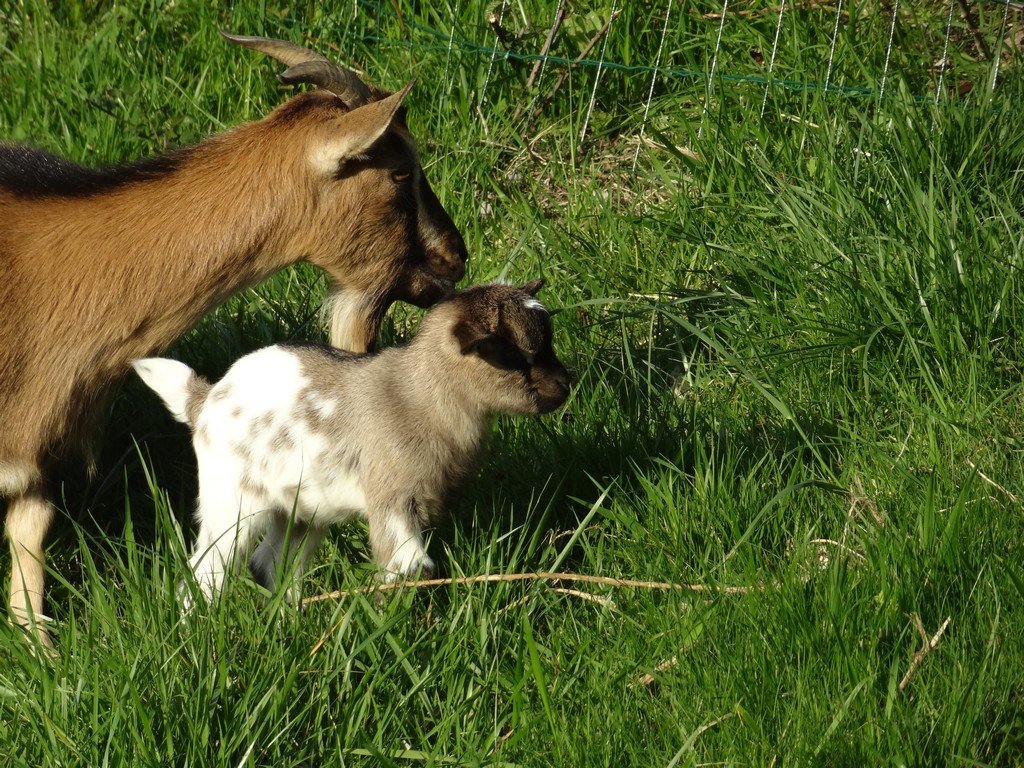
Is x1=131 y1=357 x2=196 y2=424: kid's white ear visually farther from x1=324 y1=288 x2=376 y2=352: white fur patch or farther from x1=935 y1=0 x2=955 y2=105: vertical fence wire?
x1=935 y1=0 x2=955 y2=105: vertical fence wire

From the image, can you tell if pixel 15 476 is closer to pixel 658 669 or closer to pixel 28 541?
pixel 28 541

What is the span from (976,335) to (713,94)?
185 centimetres

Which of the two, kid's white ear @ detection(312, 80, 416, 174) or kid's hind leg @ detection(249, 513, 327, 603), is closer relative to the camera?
kid's white ear @ detection(312, 80, 416, 174)

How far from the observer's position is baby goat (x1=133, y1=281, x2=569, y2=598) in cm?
340

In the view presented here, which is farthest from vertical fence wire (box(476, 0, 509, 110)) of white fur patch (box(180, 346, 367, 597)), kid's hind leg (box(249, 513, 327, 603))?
kid's hind leg (box(249, 513, 327, 603))

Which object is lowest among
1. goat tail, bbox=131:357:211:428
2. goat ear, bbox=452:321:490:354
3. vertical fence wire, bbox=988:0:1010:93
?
goat tail, bbox=131:357:211:428

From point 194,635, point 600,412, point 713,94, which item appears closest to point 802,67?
point 713,94

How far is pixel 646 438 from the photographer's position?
13.3 feet

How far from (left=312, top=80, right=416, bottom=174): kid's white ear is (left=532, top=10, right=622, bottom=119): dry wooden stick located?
2.10 m

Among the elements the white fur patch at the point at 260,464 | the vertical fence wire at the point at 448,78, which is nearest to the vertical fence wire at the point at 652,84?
the vertical fence wire at the point at 448,78

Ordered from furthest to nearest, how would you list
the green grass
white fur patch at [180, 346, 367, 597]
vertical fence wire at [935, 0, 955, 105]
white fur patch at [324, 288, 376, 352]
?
vertical fence wire at [935, 0, 955, 105] < white fur patch at [324, 288, 376, 352] < white fur patch at [180, 346, 367, 597] < the green grass

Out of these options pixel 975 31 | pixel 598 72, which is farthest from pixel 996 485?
pixel 598 72

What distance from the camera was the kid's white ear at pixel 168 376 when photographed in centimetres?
360

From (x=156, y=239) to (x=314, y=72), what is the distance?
0.64 meters
